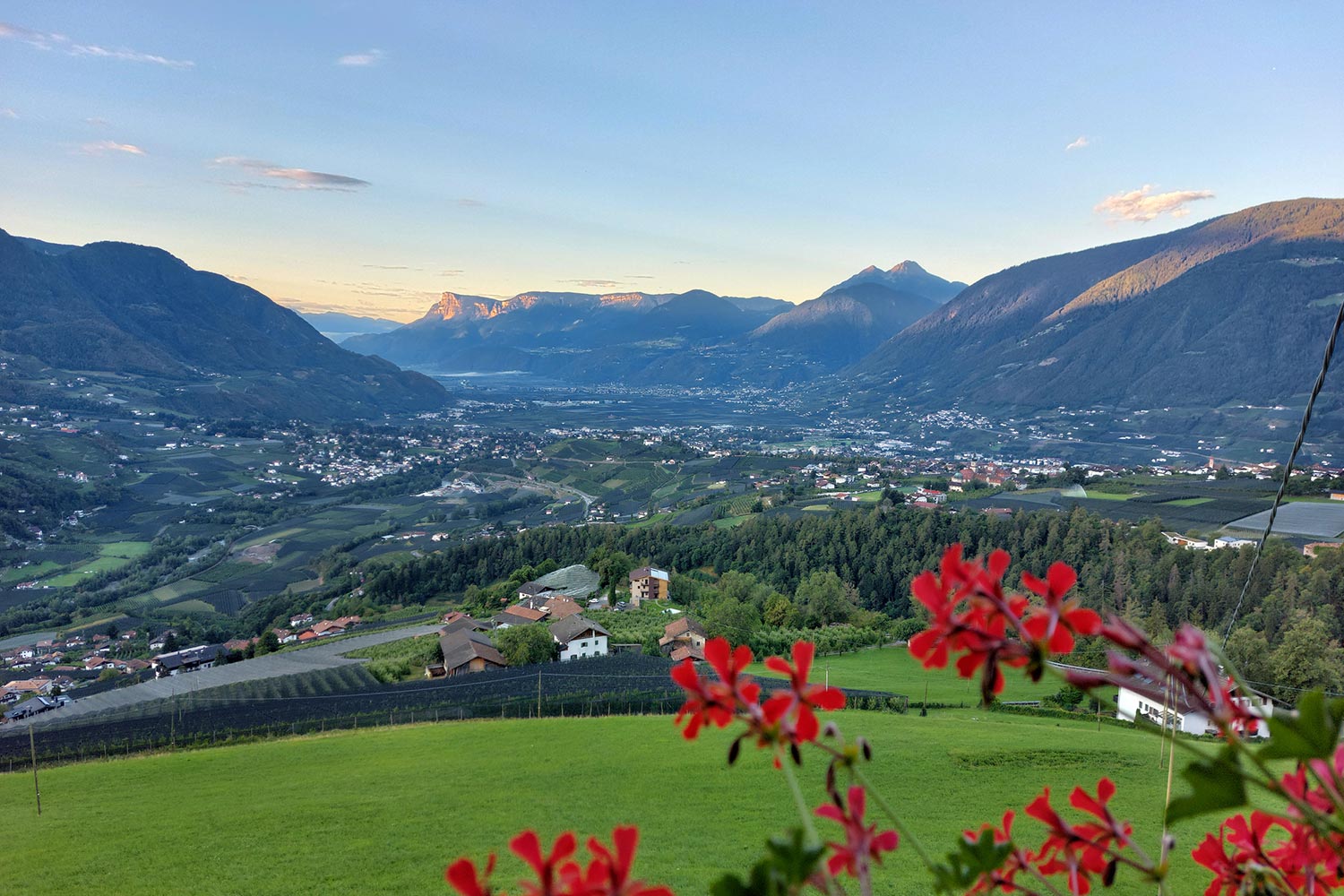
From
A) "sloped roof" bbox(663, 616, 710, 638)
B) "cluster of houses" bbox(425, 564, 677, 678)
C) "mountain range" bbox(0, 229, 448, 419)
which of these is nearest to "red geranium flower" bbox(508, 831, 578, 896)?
"cluster of houses" bbox(425, 564, 677, 678)

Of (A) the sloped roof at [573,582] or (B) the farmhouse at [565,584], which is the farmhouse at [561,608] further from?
(A) the sloped roof at [573,582]

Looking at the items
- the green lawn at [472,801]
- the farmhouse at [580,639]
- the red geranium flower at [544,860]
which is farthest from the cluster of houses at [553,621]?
the red geranium flower at [544,860]

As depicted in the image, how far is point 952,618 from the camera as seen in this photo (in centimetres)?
82

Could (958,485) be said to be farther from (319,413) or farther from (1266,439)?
(319,413)

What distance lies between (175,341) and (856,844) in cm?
19362

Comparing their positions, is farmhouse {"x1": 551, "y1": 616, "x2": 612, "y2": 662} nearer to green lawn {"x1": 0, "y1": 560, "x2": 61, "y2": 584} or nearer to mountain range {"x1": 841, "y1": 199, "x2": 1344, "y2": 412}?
green lawn {"x1": 0, "y1": 560, "x2": 61, "y2": 584}

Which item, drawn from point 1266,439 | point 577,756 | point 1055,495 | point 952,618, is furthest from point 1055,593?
point 1266,439

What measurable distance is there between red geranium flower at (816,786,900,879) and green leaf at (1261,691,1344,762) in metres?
0.44

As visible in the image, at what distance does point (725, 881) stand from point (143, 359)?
16597 centimetres

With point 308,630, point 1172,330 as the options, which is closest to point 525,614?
point 308,630

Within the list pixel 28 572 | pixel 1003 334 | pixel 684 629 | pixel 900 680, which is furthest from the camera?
pixel 1003 334

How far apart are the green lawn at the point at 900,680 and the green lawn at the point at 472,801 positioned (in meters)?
6.54

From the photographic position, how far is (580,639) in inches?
1144

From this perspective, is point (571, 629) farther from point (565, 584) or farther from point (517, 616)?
point (565, 584)
